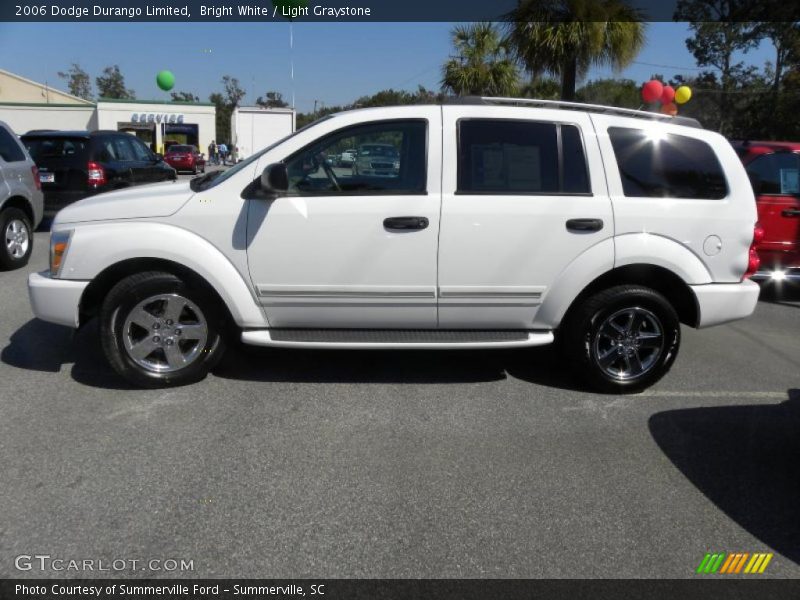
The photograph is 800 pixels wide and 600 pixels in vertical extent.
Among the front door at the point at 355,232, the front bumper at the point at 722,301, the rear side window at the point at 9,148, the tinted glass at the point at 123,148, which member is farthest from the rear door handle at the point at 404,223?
the tinted glass at the point at 123,148

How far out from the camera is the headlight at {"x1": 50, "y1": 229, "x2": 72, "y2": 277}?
460 cm

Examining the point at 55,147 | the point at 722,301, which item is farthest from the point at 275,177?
the point at 55,147

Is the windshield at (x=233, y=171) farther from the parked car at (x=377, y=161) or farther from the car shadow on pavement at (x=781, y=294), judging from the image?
the car shadow on pavement at (x=781, y=294)

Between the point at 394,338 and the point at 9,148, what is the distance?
6.68m

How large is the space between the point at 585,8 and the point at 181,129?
39.5m

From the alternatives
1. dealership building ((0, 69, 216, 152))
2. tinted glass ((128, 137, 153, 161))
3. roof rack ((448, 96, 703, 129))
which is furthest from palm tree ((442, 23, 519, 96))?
dealership building ((0, 69, 216, 152))

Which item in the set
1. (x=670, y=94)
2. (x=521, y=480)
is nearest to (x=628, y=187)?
(x=521, y=480)

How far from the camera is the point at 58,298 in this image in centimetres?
460

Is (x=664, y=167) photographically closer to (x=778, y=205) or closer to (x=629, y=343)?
(x=629, y=343)

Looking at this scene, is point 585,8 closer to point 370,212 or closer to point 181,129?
point 370,212

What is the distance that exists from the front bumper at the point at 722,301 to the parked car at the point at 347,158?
8.19ft

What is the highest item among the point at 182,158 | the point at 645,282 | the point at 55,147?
the point at 182,158

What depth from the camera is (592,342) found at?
4809 millimetres

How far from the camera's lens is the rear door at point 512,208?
4.60 m
